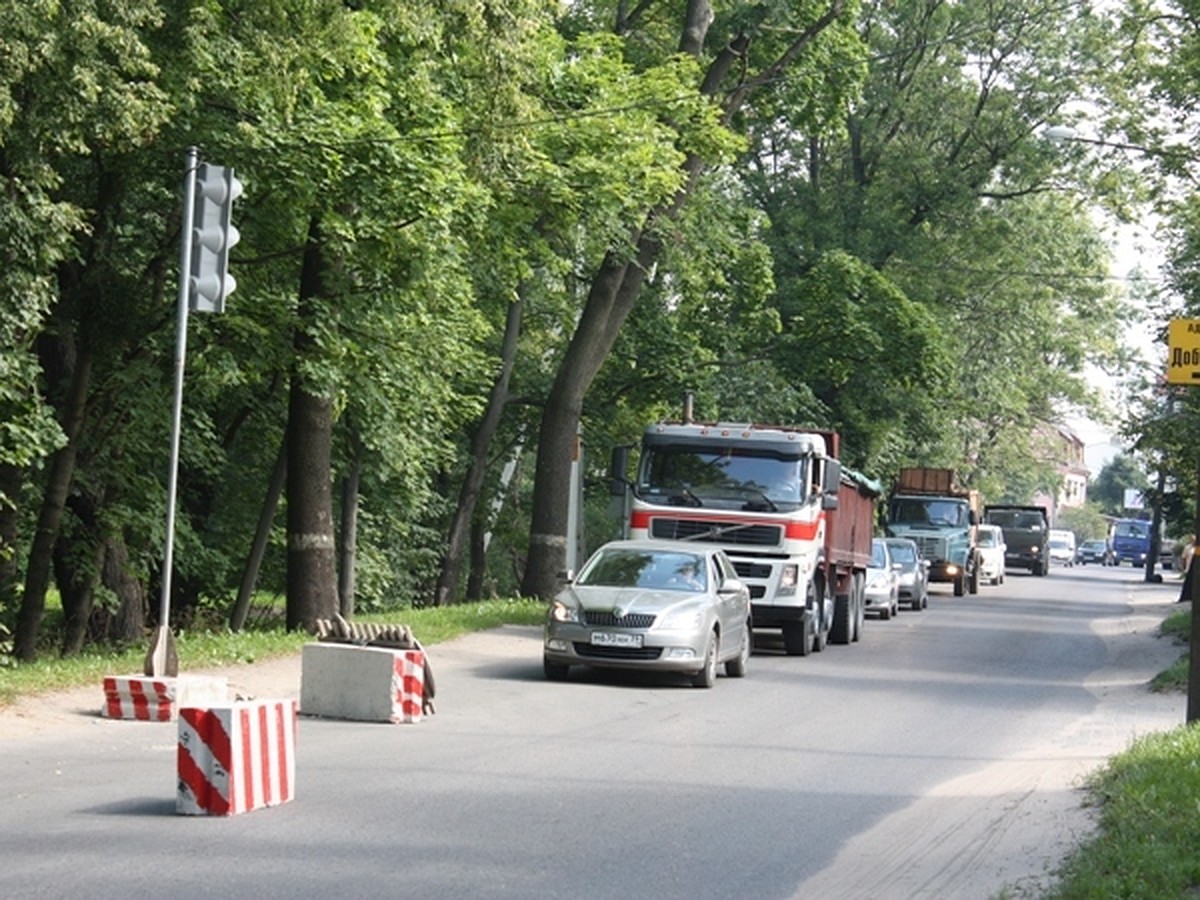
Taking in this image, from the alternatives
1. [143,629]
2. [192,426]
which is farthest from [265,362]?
[143,629]

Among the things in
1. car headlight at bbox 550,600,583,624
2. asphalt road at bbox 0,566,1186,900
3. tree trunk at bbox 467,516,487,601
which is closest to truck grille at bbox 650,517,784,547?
asphalt road at bbox 0,566,1186,900

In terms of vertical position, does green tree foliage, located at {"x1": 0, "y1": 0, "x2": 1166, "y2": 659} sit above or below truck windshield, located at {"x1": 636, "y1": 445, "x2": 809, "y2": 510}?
above

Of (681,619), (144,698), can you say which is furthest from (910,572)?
(144,698)

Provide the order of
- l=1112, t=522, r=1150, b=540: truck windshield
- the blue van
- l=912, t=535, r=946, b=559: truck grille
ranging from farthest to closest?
l=1112, t=522, r=1150, b=540: truck windshield
the blue van
l=912, t=535, r=946, b=559: truck grille

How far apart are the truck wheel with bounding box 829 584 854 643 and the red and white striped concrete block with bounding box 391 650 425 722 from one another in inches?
598

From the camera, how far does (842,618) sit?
30.3 meters

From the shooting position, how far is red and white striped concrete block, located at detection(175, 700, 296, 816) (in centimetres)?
1019

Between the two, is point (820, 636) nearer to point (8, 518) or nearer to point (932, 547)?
point (8, 518)

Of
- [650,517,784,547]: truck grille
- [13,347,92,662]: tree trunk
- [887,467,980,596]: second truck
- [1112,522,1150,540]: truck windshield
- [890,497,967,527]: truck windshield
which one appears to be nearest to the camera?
[13,347,92,662]: tree trunk

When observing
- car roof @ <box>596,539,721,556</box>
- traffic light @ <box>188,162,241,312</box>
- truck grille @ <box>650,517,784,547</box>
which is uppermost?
traffic light @ <box>188,162,241,312</box>

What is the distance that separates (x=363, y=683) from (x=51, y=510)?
1062 centimetres

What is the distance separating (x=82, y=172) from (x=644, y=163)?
813 centimetres

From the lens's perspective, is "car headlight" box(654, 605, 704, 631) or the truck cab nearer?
"car headlight" box(654, 605, 704, 631)

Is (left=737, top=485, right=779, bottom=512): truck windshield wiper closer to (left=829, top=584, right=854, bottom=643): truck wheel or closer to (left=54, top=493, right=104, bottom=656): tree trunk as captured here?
(left=829, top=584, right=854, bottom=643): truck wheel
